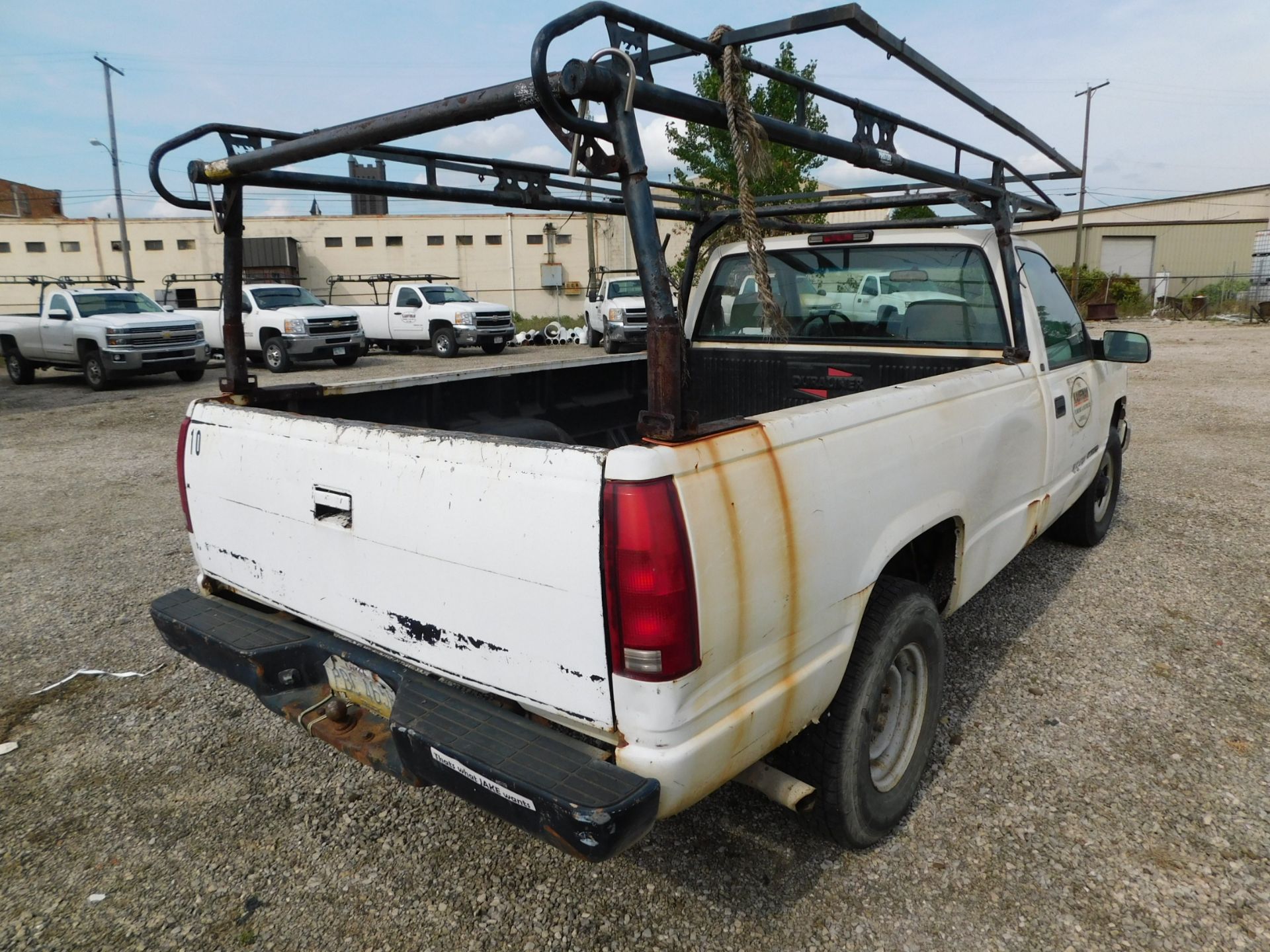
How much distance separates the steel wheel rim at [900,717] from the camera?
267 cm

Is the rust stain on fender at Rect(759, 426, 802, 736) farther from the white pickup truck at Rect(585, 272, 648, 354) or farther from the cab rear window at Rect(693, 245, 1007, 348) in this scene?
the white pickup truck at Rect(585, 272, 648, 354)

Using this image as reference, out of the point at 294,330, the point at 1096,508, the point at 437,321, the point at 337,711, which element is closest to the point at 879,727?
the point at 337,711

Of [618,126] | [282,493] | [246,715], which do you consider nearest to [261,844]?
[246,715]

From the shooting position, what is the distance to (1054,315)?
4172mm

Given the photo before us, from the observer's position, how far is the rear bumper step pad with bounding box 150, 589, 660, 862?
5.77 ft

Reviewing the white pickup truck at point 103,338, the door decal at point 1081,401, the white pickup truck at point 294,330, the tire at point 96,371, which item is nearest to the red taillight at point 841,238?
the door decal at point 1081,401

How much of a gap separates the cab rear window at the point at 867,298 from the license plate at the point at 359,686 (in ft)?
7.51

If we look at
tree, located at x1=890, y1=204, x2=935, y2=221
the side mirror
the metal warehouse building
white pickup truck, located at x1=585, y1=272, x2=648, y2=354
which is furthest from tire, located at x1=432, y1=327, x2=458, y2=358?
the metal warehouse building

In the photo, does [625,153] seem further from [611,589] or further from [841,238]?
[841,238]

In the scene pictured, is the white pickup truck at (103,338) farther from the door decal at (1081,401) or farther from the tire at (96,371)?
the door decal at (1081,401)

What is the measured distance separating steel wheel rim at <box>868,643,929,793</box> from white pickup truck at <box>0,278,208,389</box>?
16.1 metres

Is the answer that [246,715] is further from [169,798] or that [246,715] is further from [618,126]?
[618,126]

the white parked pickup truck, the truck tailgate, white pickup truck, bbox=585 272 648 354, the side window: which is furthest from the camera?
the white parked pickup truck

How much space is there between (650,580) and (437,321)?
2009 cm
